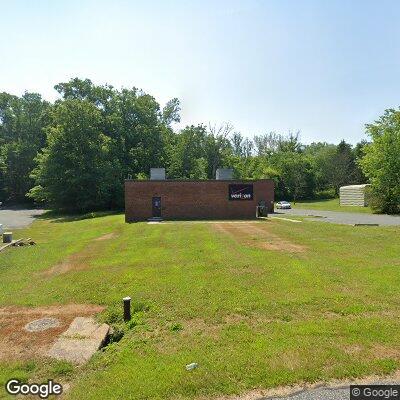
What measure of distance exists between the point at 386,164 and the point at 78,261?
38736 mm

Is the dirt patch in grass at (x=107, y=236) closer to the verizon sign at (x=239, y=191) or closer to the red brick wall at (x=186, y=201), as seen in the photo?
the red brick wall at (x=186, y=201)

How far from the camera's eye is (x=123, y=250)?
1662 cm

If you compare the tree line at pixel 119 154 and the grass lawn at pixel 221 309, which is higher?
the tree line at pixel 119 154

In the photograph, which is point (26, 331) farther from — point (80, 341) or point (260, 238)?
point (260, 238)

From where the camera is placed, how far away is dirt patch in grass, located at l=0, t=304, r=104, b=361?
6.79m

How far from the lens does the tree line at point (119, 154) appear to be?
44.6 meters

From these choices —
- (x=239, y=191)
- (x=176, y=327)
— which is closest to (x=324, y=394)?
(x=176, y=327)

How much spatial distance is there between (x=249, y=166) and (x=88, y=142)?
35.3 meters

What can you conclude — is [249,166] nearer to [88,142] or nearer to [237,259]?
[88,142]

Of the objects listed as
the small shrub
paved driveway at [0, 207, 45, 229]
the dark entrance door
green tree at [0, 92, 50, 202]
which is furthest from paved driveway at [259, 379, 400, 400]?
green tree at [0, 92, 50, 202]

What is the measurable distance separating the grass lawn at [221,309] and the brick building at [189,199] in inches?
506

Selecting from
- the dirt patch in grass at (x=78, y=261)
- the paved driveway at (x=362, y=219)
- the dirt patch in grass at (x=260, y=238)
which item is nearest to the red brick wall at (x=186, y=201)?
the dirt patch in grass at (x=260, y=238)

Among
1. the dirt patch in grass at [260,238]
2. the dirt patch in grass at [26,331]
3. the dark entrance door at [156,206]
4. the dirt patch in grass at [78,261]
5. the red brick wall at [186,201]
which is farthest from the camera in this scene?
the dark entrance door at [156,206]

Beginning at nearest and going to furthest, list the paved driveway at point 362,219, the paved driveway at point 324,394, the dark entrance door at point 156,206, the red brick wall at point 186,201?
the paved driveway at point 324,394 → the paved driveway at point 362,219 → the red brick wall at point 186,201 → the dark entrance door at point 156,206
